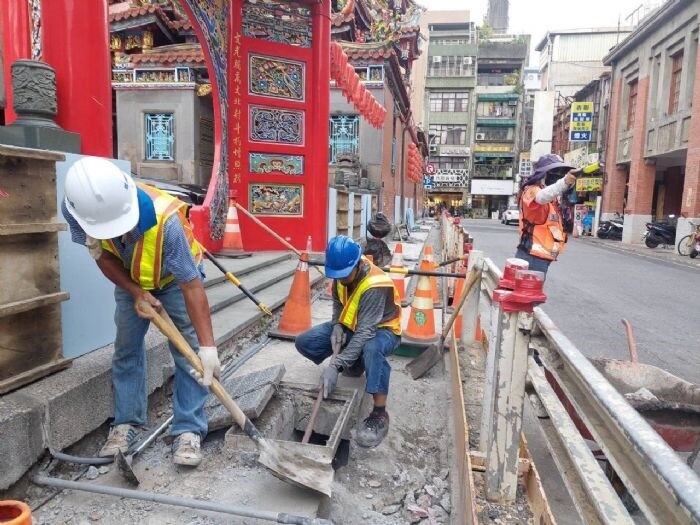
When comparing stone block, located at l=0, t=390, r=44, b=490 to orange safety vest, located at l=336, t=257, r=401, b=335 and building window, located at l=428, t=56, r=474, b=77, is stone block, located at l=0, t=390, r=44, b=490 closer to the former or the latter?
orange safety vest, located at l=336, t=257, r=401, b=335

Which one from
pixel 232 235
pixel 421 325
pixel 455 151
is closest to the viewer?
pixel 421 325

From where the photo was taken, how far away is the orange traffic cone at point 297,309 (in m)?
4.75

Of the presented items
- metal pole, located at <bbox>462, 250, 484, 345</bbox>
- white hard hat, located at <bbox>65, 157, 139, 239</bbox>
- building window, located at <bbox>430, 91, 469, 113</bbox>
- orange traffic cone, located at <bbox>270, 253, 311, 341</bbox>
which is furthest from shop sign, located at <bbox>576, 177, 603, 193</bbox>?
white hard hat, located at <bbox>65, 157, 139, 239</bbox>

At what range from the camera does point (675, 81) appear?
62.0 ft

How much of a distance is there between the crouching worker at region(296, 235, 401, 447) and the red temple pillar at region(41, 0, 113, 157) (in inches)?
72.4

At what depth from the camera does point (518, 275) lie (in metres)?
1.94

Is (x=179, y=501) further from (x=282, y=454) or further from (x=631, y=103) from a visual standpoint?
(x=631, y=103)

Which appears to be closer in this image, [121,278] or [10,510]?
[10,510]

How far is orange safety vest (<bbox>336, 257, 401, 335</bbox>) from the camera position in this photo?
3316mm

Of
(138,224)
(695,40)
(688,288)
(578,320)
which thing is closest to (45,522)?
(138,224)

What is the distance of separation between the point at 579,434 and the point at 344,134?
43.7 feet

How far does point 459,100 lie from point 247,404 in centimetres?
5088

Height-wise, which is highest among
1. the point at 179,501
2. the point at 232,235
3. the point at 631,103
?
the point at 631,103

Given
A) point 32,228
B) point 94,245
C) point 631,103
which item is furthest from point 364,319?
point 631,103
